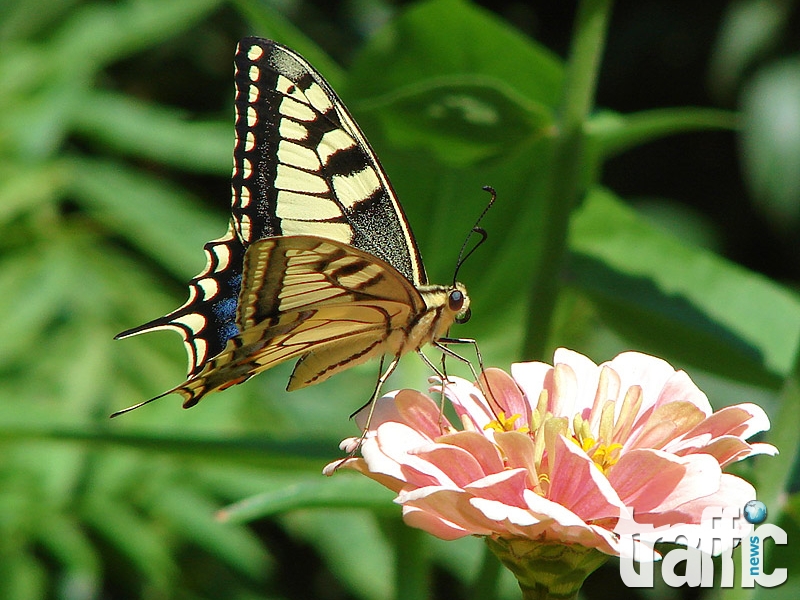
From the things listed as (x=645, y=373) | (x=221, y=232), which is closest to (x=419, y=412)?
(x=645, y=373)

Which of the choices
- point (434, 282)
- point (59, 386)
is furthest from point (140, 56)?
point (434, 282)

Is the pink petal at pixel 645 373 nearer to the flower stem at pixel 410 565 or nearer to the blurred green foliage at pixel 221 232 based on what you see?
the blurred green foliage at pixel 221 232

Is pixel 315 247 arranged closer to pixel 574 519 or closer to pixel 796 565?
pixel 574 519

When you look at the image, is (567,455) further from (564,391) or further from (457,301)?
(457,301)

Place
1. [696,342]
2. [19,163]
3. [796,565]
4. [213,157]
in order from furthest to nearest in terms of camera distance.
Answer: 1. [213,157]
2. [19,163]
3. [696,342]
4. [796,565]

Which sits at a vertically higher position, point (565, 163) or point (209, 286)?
point (565, 163)

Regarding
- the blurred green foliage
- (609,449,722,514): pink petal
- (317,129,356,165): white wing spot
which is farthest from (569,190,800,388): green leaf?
(609,449,722,514): pink petal
